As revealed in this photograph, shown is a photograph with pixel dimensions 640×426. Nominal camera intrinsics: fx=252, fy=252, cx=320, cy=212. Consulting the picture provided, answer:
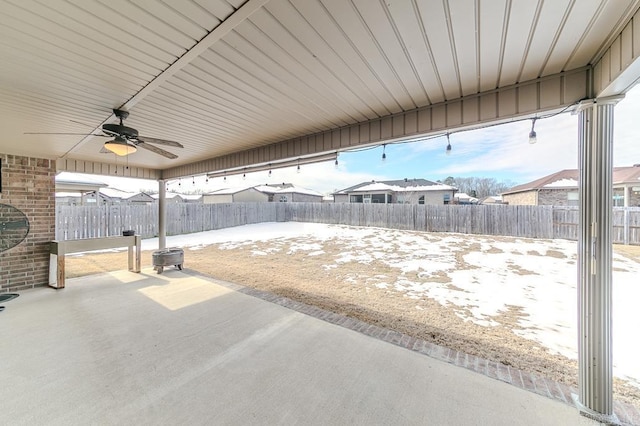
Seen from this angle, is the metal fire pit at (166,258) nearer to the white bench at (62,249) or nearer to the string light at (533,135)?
the white bench at (62,249)

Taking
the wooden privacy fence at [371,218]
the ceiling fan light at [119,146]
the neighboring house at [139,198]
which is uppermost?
the neighboring house at [139,198]

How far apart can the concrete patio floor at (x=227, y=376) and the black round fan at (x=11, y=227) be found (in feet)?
4.55

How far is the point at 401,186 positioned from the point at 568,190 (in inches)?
388

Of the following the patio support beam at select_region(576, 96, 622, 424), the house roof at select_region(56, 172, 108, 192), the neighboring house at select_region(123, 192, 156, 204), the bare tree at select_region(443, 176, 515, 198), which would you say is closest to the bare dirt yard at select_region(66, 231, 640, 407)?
the patio support beam at select_region(576, 96, 622, 424)

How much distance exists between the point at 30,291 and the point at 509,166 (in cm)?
3344

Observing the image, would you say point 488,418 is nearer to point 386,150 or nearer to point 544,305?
point 386,150

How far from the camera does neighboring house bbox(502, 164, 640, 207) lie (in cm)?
998

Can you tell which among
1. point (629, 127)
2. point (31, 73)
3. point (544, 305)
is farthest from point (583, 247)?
point (31, 73)

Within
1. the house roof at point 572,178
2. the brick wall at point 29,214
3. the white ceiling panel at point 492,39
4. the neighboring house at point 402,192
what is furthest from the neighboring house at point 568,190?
the brick wall at point 29,214

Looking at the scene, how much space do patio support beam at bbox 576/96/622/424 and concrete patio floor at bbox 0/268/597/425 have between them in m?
0.24

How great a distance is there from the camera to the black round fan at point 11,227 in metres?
3.95

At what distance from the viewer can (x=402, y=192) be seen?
19.6 meters

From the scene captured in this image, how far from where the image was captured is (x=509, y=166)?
85.9 feet

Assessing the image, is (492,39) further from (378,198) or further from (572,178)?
(378,198)
